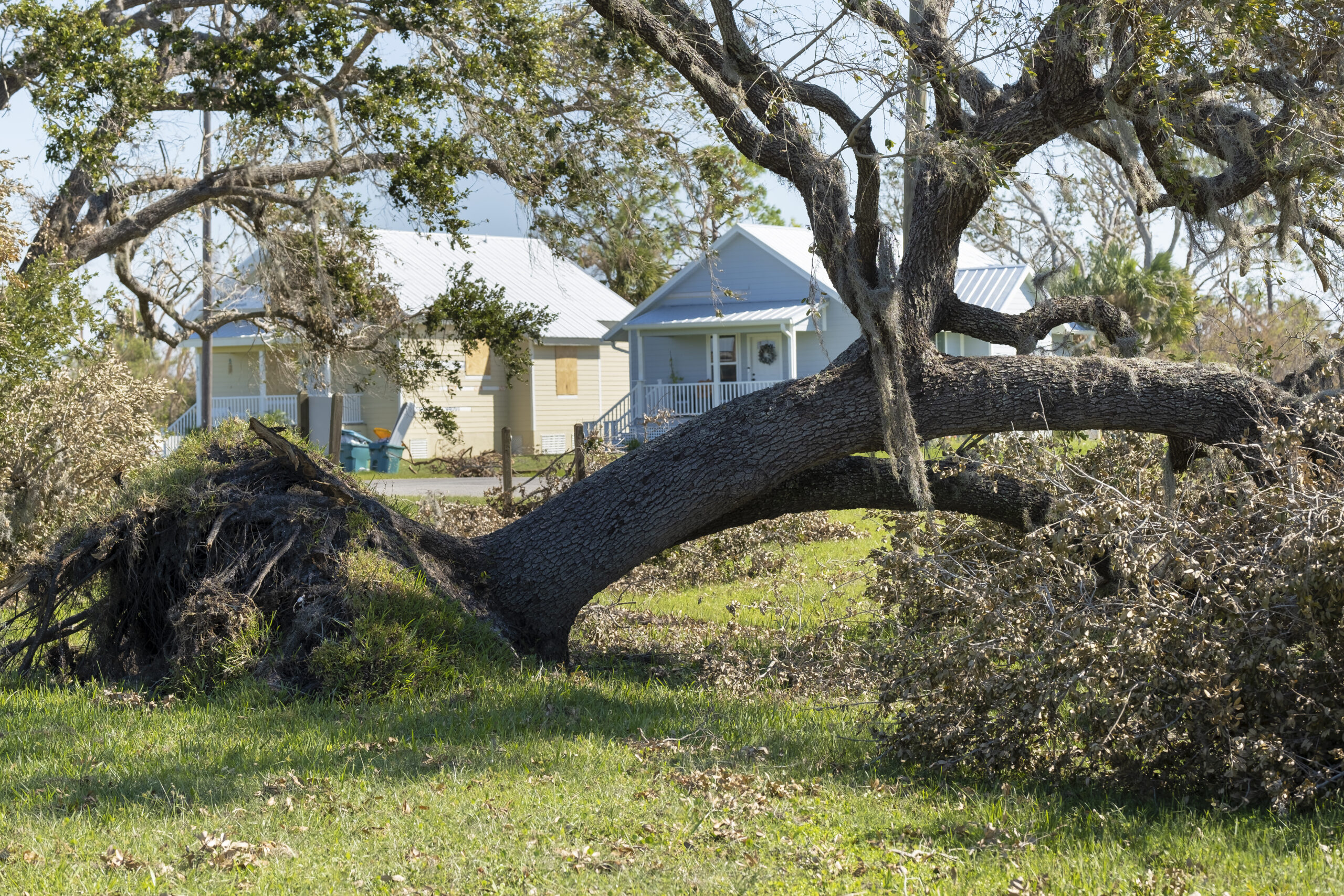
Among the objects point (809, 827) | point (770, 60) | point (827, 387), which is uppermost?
point (770, 60)

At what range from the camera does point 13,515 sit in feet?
37.3

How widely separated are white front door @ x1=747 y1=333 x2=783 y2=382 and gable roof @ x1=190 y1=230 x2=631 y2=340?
493 cm

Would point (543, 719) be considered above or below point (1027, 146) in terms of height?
below

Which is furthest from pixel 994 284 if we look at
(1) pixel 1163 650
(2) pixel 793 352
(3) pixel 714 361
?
(1) pixel 1163 650

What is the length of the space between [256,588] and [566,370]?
2815cm

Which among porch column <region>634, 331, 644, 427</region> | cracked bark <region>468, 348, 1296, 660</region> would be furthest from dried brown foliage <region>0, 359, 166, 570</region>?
porch column <region>634, 331, 644, 427</region>

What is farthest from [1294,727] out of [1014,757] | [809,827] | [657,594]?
[657,594]

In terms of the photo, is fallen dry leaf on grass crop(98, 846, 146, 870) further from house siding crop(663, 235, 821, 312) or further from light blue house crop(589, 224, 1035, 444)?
house siding crop(663, 235, 821, 312)

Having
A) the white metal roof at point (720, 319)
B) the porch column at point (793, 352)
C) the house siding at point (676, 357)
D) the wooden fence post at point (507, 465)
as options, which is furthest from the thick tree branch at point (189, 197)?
the house siding at point (676, 357)

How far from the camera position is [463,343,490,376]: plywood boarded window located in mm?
33625

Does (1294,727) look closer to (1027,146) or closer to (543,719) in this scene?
(543,719)

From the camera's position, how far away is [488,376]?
34.3 meters

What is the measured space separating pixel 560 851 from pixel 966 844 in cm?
161

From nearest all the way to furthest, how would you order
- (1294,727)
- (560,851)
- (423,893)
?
1. (423,893)
2. (560,851)
3. (1294,727)
